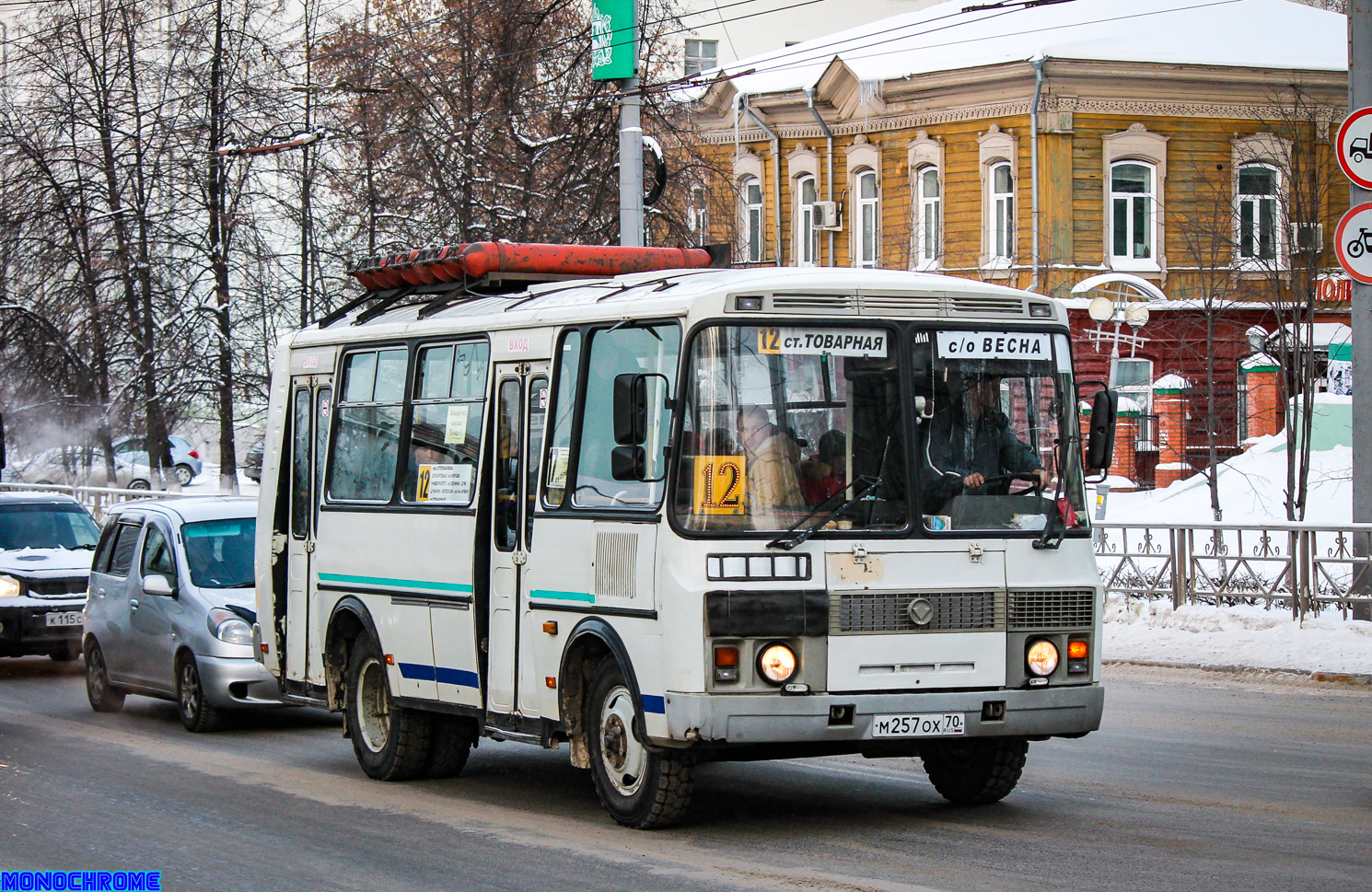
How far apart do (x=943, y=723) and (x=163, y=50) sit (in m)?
26.7

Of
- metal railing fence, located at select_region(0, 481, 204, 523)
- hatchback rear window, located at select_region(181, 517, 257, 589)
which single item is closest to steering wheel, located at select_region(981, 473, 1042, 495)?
hatchback rear window, located at select_region(181, 517, 257, 589)

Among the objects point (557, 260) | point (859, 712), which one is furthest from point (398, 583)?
point (859, 712)

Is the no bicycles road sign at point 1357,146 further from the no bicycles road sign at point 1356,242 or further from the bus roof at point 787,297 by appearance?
the bus roof at point 787,297

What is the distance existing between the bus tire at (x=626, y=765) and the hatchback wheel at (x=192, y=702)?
4.96m

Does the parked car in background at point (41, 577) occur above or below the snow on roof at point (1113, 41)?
below

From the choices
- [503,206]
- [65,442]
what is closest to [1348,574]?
[503,206]

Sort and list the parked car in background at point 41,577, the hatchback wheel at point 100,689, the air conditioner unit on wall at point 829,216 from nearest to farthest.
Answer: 1. the hatchback wheel at point 100,689
2. the parked car in background at point 41,577
3. the air conditioner unit on wall at point 829,216

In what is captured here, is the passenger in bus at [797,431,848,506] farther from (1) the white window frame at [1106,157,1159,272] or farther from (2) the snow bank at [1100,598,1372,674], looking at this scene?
(1) the white window frame at [1106,157,1159,272]

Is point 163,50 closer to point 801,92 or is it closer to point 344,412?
point 801,92

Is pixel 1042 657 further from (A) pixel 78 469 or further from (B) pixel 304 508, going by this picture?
(A) pixel 78 469

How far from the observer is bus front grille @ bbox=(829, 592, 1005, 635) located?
27.2 ft

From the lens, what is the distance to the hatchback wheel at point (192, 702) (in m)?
13.1

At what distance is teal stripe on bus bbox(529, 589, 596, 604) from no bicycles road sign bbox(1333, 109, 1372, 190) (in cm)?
743

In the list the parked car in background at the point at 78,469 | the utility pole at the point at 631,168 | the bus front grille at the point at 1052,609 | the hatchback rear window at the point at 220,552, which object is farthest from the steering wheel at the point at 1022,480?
the parked car in background at the point at 78,469
